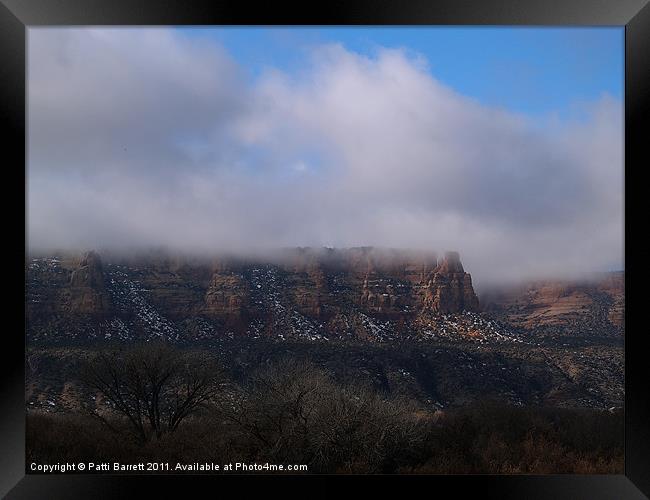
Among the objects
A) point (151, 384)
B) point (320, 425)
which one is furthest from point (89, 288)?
point (320, 425)

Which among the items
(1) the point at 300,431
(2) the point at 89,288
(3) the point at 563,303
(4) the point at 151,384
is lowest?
(1) the point at 300,431

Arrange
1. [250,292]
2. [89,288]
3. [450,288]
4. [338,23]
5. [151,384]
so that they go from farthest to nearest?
[450,288] < [250,292] < [89,288] < [151,384] < [338,23]

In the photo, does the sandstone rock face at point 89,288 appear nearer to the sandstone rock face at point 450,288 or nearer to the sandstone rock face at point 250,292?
the sandstone rock face at point 250,292

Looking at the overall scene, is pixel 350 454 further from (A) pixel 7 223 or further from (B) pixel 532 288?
(B) pixel 532 288

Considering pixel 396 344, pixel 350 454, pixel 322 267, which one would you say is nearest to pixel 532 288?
pixel 396 344

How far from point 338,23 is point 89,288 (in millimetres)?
35575

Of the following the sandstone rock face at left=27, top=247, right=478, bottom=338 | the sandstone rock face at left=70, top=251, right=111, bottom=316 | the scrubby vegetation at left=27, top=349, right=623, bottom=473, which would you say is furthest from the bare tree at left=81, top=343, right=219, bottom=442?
the sandstone rock face at left=70, top=251, right=111, bottom=316

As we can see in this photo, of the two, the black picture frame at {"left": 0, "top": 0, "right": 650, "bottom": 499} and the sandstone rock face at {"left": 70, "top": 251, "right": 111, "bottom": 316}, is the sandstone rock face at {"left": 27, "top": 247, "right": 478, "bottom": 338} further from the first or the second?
the black picture frame at {"left": 0, "top": 0, "right": 650, "bottom": 499}

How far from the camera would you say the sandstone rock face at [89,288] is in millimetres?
35656

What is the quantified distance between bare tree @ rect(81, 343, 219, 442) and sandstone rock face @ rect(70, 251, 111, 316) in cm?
989

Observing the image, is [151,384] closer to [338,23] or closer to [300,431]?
[300,431]

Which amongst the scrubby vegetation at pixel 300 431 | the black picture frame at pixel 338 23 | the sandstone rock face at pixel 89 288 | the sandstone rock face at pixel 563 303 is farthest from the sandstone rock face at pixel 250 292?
the black picture frame at pixel 338 23

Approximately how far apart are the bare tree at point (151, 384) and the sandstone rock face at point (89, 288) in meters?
9.89

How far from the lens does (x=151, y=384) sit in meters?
22.7
